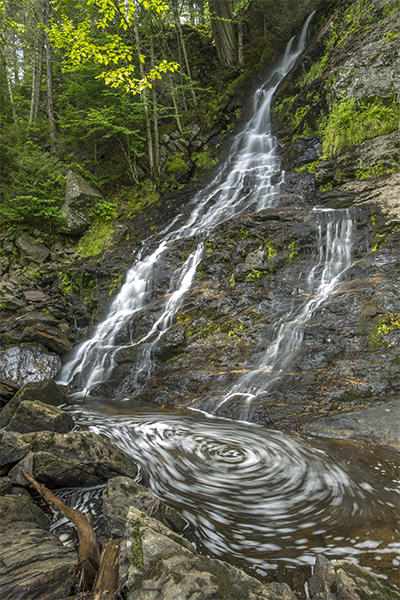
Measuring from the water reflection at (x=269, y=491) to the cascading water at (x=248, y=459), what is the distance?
1 cm

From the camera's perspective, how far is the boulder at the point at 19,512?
2.49 meters

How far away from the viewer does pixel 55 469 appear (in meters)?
3.26

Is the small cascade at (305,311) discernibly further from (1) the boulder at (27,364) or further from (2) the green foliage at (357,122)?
(1) the boulder at (27,364)

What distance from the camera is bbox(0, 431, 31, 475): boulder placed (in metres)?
3.31

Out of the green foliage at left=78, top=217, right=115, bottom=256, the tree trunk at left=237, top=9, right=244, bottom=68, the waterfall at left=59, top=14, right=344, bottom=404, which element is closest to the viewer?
the waterfall at left=59, top=14, right=344, bottom=404

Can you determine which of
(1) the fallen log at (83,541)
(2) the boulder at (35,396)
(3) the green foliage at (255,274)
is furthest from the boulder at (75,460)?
(3) the green foliage at (255,274)

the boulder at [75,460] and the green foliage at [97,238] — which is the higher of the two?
the green foliage at [97,238]

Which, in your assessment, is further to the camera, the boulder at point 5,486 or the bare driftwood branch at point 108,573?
the boulder at point 5,486

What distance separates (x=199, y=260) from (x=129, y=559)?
8.01 m

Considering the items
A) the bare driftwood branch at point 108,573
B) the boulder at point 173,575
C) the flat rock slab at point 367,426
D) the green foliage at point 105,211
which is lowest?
the flat rock slab at point 367,426

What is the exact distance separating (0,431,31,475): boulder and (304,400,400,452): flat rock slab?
146 inches

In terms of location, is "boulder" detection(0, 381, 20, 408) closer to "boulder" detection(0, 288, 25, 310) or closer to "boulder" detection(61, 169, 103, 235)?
"boulder" detection(0, 288, 25, 310)

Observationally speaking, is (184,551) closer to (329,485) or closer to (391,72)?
(329,485)

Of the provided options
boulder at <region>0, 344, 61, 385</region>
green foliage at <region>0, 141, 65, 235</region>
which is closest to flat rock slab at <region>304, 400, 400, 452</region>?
boulder at <region>0, 344, 61, 385</region>
